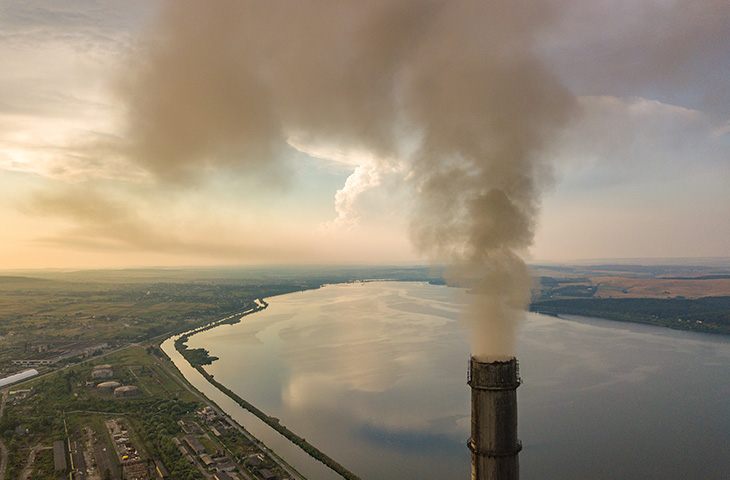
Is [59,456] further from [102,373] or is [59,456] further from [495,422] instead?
[495,422]

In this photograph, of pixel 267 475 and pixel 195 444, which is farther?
pixel 195 444


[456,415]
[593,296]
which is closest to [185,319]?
[456,415]

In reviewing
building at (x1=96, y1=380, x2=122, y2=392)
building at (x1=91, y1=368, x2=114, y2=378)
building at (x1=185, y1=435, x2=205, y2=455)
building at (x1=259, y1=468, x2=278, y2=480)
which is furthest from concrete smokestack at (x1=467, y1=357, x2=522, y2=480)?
building at (x1=91, y1=368, x2=114, y2=378)

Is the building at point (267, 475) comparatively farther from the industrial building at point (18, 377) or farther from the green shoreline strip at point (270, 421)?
the industrial building at point (18, 377)

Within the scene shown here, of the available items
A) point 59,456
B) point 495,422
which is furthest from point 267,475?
point 495,422

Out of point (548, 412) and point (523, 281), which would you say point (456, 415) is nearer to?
point (548, 412)

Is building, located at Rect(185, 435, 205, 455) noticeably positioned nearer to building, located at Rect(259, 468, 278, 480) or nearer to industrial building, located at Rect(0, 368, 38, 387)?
building, located at Rect(259, 468, 278, 480)
